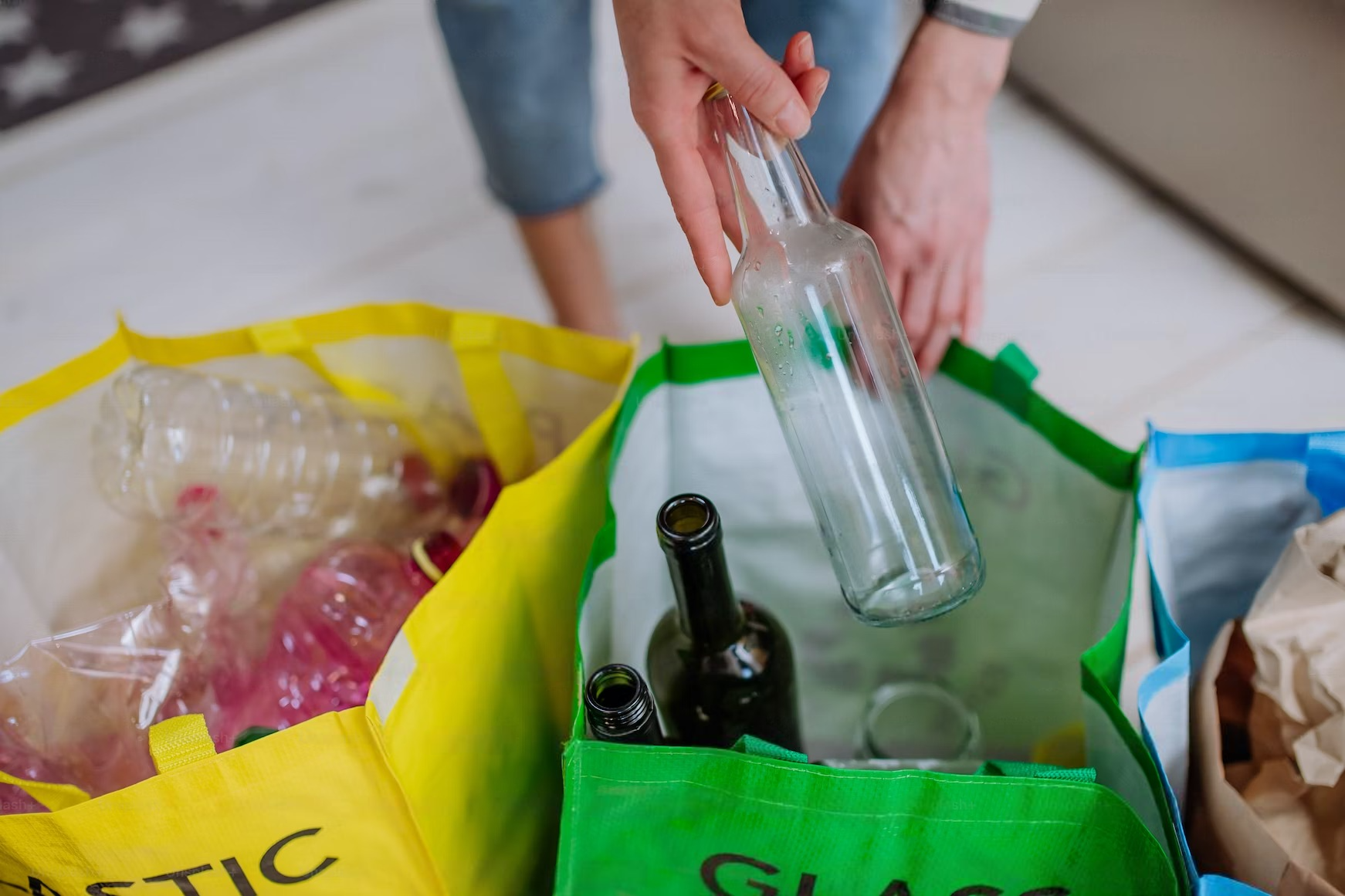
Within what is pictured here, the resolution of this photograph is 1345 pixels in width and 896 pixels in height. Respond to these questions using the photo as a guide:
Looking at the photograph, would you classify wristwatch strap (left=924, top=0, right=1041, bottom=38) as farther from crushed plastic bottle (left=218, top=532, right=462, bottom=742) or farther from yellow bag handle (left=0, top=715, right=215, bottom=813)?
yellow bag handle (left=0, top=715, right=215, bottom=813)

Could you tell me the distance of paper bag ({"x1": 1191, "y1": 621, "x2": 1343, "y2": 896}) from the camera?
24.6 inches

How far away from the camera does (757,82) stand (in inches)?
22.6

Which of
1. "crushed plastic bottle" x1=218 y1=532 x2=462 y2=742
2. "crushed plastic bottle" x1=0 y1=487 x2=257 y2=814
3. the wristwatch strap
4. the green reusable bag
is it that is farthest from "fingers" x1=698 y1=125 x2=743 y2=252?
"crushed plastic bottle" x1=0 y1=487 x2=257 y2=814

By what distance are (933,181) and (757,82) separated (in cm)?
30

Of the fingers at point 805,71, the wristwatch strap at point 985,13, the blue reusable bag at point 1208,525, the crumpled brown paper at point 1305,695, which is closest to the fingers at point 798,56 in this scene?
the fingers at point 805,71

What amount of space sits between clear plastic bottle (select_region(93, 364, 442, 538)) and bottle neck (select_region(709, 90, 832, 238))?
0.45 meters

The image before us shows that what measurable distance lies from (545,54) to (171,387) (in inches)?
16.4

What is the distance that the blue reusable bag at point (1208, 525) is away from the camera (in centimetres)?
66

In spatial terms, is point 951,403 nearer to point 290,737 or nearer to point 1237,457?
point 1237,457

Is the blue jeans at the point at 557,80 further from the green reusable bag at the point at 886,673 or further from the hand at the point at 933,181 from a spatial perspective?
the green reusable bag at the point at 886,673

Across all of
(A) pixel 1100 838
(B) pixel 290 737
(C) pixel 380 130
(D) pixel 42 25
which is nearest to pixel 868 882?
(A) pixel 1100 838

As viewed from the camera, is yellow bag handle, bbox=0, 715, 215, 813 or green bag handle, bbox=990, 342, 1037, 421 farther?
green bag handle, bbox=990, 342, 1037, 421

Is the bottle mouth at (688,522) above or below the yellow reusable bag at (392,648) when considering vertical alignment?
above

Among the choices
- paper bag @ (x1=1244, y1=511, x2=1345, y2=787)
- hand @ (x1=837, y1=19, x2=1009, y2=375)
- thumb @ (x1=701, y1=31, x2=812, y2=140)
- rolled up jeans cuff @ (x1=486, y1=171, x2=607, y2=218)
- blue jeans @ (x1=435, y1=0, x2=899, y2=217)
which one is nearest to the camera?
thumb @ (x1=701, y1=31, x2=812, y2=140)
